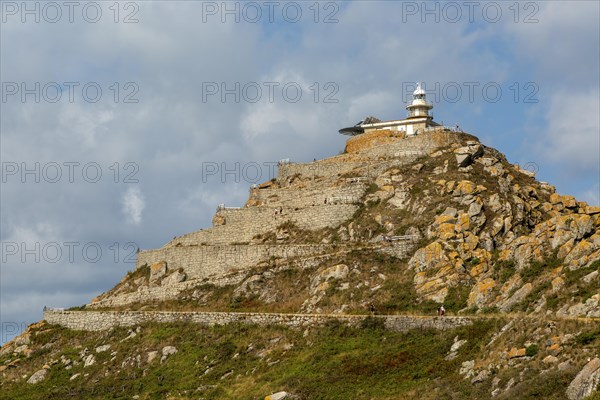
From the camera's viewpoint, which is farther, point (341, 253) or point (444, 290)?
point (341, 253)

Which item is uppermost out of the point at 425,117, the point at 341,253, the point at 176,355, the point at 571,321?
the point at 425,117

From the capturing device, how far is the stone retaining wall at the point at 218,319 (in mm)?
54406

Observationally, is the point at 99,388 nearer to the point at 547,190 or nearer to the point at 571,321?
the point at 571,321

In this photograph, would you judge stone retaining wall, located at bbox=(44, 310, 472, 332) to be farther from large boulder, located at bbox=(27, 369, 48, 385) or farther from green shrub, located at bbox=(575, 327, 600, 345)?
green shrub, located at bbox=(575, 327, 600, 345)

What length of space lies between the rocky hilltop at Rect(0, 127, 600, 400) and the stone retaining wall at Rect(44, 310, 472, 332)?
0.11m

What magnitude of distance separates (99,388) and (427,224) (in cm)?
2472

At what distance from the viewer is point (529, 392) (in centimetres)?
4044

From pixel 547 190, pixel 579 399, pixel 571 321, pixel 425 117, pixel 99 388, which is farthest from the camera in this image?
pixel 425 117

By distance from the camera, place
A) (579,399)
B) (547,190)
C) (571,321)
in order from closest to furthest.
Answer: (579,399) < (571,321) < (547,190)

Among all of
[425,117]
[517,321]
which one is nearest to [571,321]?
[517,321]

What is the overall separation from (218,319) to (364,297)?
1002cm

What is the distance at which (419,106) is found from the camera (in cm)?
8969

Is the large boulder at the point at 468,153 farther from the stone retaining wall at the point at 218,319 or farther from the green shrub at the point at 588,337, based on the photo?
the green shrub at the point at 588,337

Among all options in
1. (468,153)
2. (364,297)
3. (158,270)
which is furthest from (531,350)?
(158,270)
